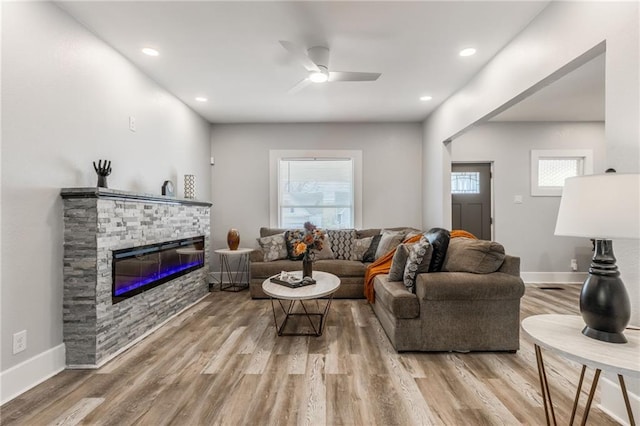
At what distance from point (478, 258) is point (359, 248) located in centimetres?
220

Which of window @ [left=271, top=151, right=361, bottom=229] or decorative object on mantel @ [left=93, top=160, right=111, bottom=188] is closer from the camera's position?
decorative object on mantel @ [left=93, top=160, right=111, bottom=188]

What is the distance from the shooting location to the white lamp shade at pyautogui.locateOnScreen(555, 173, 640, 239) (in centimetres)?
119

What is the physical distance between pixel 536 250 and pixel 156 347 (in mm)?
5616

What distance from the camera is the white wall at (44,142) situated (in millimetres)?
1951

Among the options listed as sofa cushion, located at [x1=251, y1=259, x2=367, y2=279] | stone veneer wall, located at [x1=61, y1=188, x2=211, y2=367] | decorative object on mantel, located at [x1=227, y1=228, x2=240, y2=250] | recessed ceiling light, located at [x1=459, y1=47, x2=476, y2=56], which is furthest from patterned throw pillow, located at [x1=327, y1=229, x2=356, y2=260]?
recessed ceiling light, located at [x1=459, y1=47, x2=476, y2=56]

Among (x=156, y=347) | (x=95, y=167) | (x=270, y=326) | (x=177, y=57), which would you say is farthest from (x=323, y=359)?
(x=177, y=57)

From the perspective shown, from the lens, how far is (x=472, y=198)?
5.32 m

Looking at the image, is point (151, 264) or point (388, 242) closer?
point (151, 264)

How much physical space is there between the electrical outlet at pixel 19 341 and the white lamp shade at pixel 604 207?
317 centimetres

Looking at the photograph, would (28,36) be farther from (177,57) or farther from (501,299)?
(501,299)

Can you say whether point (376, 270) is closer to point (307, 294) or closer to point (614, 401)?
point (307, 294)

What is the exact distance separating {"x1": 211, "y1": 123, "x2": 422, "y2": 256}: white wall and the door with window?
0.64m

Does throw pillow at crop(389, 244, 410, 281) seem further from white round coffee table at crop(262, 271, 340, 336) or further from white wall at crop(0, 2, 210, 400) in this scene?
white wall at crop(0, 2, 210, 400)

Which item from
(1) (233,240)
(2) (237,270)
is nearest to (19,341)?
(1) (233,240)
